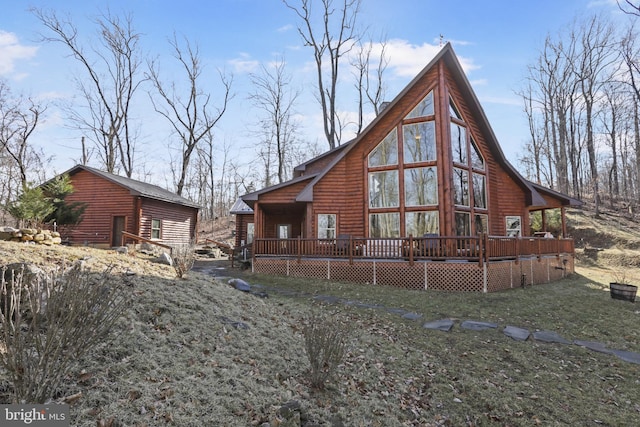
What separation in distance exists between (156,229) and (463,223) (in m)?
18.7

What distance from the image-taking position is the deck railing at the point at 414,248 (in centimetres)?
1120

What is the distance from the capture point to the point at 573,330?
7559 millimetres

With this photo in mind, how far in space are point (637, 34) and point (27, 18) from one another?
49604 millimetres

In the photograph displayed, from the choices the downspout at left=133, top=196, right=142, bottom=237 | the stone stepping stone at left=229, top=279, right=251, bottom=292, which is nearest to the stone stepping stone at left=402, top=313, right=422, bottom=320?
the stone stepping stone at left=229, top=279, right=251, bottom=292

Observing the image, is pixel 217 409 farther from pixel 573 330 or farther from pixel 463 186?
pixel 463 186

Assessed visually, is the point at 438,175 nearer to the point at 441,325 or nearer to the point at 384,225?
the point at 384,225

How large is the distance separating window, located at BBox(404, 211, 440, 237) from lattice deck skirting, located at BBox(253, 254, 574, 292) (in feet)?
6.95

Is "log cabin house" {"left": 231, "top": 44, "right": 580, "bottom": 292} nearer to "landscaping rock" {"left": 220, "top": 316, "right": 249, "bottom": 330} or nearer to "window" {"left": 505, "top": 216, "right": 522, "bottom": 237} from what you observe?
"window" {"left": 505, "top": 216, "right": 522, "bottom": 237}

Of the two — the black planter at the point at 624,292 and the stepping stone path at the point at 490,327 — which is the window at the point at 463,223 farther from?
the stepping stone path at the point at 490,327

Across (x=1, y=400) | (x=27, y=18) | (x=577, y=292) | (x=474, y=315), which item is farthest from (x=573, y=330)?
(x=27, y=18)

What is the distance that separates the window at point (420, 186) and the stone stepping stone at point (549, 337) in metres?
6.76

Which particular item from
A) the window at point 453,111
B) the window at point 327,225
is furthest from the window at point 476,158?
the window at point 327,225

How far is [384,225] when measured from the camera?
1404cm

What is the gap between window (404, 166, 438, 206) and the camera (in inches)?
Result: 524
